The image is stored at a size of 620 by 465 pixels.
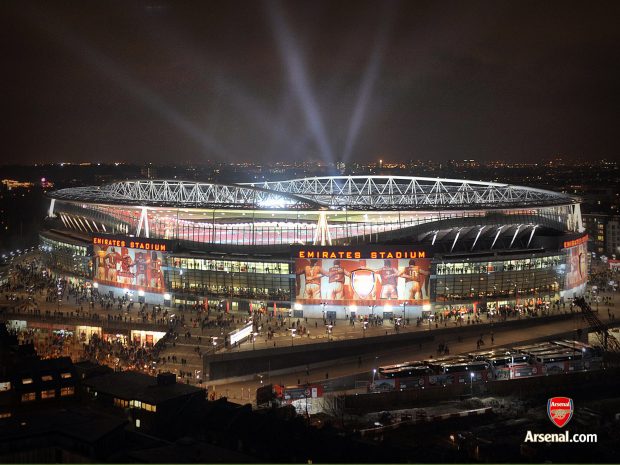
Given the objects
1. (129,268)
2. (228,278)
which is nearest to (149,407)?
(228,278)

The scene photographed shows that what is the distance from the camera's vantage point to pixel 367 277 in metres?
49.2

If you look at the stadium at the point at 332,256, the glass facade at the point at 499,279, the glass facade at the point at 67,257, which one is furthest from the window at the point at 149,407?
the glass facade at the point at 67,257

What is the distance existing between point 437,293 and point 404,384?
15.9m

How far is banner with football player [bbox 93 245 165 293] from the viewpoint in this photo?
5341 centimetres

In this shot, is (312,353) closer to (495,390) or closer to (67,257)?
(495,390)

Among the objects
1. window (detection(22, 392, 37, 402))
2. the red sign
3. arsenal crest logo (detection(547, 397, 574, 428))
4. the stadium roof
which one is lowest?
arsenal crest logo (detection(547, 397, 574, 428))

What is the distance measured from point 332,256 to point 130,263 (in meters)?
14.5

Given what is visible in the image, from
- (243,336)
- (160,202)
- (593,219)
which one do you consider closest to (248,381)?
(243,336)

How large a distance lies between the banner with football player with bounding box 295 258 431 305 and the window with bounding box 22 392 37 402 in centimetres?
2169

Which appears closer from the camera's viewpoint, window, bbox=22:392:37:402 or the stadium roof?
window, bbox=22:392:37:402

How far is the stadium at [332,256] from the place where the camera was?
49.3 m

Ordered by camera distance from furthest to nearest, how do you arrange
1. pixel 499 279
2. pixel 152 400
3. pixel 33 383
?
pixel 499 279 → pixel 33 383 → pixel 152 400

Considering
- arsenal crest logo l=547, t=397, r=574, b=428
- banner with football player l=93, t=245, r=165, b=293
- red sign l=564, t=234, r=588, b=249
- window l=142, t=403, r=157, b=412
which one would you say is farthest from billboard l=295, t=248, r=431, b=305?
window l=142, t=403, r=157, b=412

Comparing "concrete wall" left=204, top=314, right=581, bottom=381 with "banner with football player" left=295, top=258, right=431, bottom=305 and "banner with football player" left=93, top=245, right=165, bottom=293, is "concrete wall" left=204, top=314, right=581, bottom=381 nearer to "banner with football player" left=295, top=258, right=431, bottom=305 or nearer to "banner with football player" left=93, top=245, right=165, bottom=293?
"banner with football player" left=295, top=258, right=431, bottom=305
